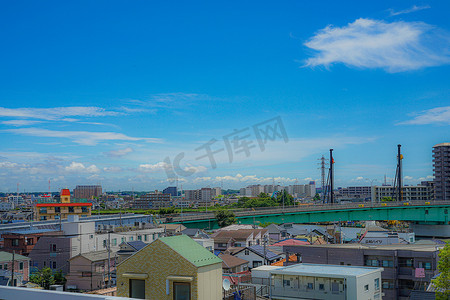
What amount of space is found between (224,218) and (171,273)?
4192 cm

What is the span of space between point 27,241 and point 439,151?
97126 millimetres

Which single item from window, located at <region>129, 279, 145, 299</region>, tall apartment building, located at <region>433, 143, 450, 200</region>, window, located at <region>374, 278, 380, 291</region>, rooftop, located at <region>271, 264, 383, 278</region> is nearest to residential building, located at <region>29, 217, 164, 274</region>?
rooftop, located at <region>271, 264, 383, 278</region>

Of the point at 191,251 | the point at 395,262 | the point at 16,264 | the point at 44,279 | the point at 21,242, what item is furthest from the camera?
the point at 21,242

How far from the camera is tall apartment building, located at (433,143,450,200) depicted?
3920 inches

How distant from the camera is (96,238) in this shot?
107 feet

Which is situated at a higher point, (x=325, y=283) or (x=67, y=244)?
(x=325, y=283)

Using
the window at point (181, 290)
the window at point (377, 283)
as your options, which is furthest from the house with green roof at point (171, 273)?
the window at point (377, 283)

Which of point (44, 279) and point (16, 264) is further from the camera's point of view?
point (16, 264)

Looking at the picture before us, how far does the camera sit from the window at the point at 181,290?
848 cm

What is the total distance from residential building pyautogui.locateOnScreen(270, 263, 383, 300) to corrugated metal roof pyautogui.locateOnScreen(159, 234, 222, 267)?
16.8ft

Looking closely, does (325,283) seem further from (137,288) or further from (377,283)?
(137,288)

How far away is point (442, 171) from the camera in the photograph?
102 meters

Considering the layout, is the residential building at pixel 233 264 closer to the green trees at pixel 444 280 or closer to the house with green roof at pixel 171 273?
the green trees at pixel 444 280

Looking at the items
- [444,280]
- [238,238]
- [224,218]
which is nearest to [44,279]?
[238,238]
